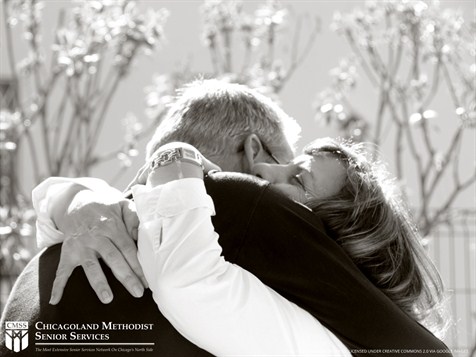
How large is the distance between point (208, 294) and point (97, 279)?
26 centimetres

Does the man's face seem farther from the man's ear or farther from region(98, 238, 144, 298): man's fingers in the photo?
region(98, 238, 144, 298): man's fingers

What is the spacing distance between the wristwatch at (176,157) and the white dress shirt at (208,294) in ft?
0.27

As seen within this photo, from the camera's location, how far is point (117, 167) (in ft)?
21.6

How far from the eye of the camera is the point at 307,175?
6.82 ft

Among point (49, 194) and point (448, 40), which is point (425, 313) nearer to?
point (49, 194)

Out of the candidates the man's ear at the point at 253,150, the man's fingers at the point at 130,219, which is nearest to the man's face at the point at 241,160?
the man's ear at the point at 253,150

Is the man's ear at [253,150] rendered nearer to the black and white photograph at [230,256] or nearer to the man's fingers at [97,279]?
the black and white photograph at [230,256]

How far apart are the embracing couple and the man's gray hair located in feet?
0.46

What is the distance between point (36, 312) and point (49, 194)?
0.48 metres

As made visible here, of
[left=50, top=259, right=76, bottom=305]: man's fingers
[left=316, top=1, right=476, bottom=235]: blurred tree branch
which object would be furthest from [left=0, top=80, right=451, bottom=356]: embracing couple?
[left=316, top=1, right=476, bottom=235]: blurred tree branch

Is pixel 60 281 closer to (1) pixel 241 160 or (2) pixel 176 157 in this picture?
(2) pixel 176 157

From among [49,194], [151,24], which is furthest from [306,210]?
[151,24]

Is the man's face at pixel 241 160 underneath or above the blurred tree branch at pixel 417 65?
underneath

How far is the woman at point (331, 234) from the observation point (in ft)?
5.56
